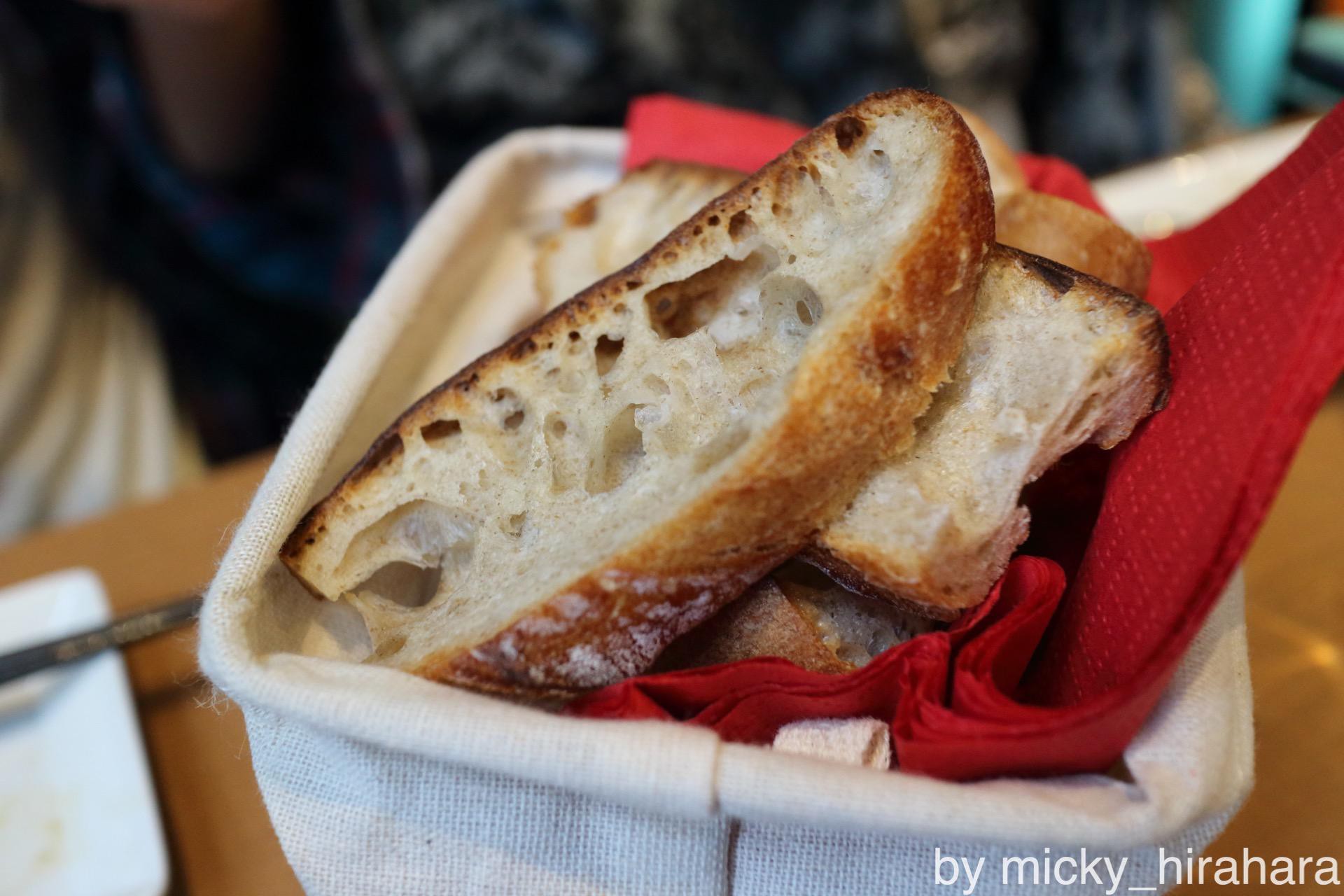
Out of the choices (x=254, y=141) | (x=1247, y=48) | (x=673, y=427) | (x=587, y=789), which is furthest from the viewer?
(x=1247, y=48)

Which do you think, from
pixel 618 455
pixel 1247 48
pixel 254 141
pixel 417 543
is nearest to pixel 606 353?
pixel 618 455

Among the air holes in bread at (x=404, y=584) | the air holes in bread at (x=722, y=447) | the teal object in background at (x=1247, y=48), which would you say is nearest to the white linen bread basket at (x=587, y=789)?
the air holes in bread at (x=404, y=584)

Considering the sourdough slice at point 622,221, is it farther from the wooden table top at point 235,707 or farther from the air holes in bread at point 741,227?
the wooden table top at point 235,707

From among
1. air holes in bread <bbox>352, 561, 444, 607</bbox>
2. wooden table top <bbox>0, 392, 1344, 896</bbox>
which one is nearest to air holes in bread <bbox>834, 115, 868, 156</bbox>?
air holes in bread <bbox>352, 561, 444, 607</bbox>

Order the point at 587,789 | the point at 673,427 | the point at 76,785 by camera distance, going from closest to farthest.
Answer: the point at 587,789
the point at 673,427
the point at 76,785

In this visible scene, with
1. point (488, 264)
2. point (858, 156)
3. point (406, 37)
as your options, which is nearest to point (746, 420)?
point (858, 156)

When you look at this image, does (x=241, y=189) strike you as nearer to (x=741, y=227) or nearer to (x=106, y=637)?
(x=106, y=637)

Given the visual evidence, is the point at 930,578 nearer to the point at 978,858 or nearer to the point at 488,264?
the point at 978,858
